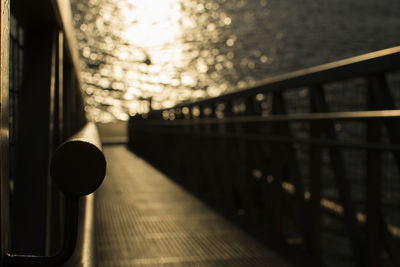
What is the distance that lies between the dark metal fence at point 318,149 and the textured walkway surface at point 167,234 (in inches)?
10.4

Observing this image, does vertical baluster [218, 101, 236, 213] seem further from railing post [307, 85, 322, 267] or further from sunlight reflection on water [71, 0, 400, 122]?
sunlight reflection on water [71, 0, 400, 122]

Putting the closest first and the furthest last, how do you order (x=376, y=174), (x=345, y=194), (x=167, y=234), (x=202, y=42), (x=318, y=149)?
(x=376, y=174)
(x=345, y=194)
(x=318, y=149)
(x=167, y=234)
(x=202, y=42)

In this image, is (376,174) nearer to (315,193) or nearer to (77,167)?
(315,193)

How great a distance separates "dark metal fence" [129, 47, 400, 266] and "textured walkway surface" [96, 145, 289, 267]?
0.26m

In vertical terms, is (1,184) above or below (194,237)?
above

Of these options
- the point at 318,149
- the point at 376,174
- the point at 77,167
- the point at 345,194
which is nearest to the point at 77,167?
the point at 77,167

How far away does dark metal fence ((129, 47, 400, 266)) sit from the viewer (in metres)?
2.31

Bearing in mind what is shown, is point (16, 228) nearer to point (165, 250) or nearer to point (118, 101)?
A: point (165, 250)

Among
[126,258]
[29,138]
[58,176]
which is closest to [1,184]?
[58,176]

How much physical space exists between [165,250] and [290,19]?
2578 inches

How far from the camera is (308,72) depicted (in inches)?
110

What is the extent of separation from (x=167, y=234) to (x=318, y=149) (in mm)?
1470

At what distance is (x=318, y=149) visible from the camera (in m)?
2.89

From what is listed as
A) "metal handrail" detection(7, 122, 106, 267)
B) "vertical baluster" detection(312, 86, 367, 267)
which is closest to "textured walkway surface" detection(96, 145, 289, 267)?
"vertical baluster" detection(312, 86, 367, 267)
